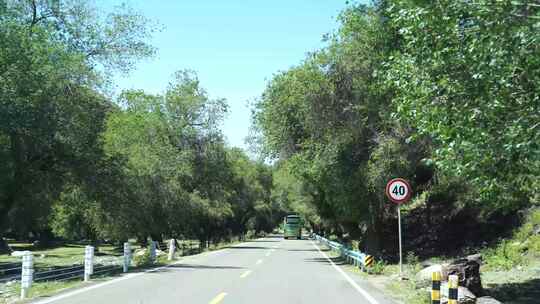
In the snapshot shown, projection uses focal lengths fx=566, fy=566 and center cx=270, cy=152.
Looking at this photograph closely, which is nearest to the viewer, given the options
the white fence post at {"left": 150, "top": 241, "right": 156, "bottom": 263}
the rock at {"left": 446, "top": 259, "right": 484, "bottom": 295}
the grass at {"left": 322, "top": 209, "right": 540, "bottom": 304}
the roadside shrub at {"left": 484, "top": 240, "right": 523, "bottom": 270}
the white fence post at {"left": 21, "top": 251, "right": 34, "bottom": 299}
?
the rock at {"left": 446, "top": 259, "right": 484, "bottom": 295}

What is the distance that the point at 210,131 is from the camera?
174 feet

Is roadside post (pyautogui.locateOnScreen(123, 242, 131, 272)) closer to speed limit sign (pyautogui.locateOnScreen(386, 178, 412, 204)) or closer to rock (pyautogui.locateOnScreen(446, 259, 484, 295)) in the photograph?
speed limit sign (pyautogui.locateOnScreen(386, 178, 412, 204))

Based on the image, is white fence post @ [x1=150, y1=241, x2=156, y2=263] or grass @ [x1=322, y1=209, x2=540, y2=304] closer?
grass @ [x1=322, y1=209, x2=540, y2=304]

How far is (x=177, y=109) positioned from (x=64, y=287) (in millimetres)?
37823

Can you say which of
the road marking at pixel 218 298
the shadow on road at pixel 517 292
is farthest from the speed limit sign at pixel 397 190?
the road marking at pixel 218 298

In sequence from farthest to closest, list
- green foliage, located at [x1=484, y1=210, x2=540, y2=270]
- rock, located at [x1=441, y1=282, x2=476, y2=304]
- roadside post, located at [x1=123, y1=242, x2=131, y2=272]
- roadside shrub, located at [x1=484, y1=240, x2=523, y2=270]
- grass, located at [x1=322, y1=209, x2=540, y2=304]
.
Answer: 1. roadside post, located at [x1=123, y1=242, x2=131, y2=272]
2. green foliage, located at [x1=484, y1=210, x2=540, y2=270]
3. roadside shrub, located at [x1=484, y1=240, x2=523, y2=270]
4. grass, located at [x1=322, y1=209, x2=540, y2=304]
5. rock, located at [x1=441, y1=282, x2=476, y2=304]

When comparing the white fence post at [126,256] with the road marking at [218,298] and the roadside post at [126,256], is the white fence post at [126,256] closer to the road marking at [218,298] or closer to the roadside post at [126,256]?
the roadside post at [126,256]

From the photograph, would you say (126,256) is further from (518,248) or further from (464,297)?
(518,248)

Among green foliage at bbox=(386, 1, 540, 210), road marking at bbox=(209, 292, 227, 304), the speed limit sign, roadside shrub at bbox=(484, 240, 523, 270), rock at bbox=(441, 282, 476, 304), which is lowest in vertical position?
road marking at bbox=(209, 292, 227, 304)

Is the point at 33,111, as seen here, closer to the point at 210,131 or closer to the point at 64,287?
the point at 64,287

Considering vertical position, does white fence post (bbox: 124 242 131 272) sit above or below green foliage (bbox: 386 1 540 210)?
below

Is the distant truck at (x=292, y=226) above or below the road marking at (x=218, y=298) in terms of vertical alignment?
above

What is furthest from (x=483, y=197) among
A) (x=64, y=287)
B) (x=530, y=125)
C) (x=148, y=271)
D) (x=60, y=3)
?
(x=60, y=3)

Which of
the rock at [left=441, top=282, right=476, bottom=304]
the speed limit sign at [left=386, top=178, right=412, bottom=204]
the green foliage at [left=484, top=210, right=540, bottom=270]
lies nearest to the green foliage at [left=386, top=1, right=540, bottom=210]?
the rock at [left=441, top=282, right=476, bottom=304]
